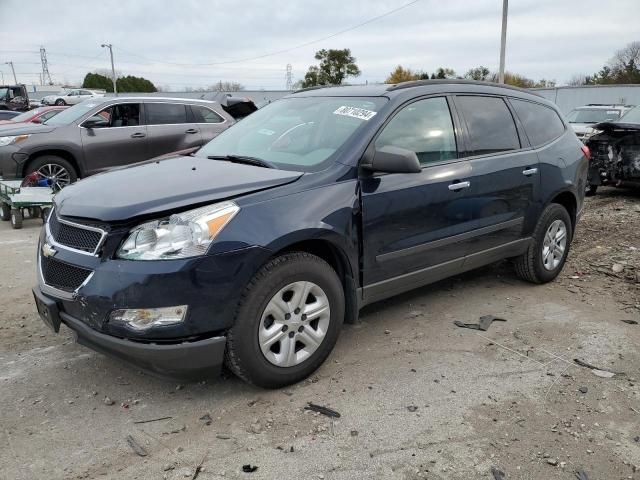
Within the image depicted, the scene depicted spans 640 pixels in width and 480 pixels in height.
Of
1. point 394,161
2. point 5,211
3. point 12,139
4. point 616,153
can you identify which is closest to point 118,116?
point 12,139

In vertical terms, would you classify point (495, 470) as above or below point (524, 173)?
below

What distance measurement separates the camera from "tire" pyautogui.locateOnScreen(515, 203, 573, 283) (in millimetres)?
4891

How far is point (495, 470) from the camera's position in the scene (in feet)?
8.36

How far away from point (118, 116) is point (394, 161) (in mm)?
7181

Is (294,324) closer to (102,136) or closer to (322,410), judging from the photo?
(322,410)

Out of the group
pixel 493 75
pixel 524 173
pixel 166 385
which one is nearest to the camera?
pixel 166 385

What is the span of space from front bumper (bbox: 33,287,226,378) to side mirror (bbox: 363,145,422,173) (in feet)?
4.66

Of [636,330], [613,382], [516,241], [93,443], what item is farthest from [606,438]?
[93,443]

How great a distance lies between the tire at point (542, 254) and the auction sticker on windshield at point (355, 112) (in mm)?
2090

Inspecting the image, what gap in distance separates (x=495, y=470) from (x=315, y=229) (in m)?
1.54

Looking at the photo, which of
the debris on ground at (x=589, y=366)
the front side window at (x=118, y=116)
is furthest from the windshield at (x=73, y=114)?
the debris on ground at (x=589, y=366)

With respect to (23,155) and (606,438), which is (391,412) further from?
(23,155)

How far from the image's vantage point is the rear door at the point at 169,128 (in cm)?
939

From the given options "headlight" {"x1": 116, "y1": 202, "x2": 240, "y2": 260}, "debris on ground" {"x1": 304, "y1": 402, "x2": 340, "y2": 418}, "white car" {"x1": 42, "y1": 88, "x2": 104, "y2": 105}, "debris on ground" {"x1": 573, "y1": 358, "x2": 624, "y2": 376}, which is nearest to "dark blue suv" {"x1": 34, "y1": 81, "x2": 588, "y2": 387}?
"headlight" {"x1": 116, "y1": 202, "x2": 240, "y2": 260}
